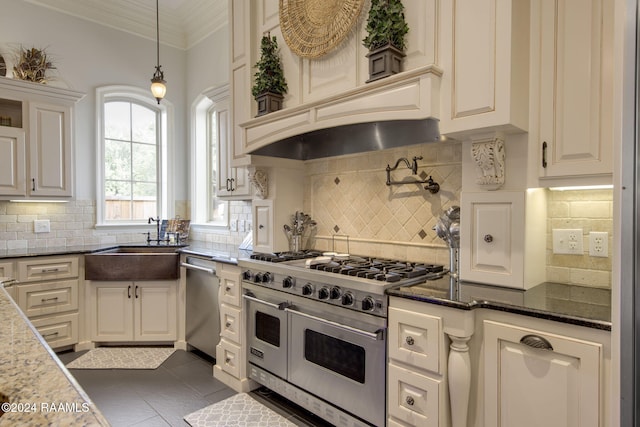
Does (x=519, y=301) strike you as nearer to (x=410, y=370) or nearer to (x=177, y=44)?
(x=410, y=370)

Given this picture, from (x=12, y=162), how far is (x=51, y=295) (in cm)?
125

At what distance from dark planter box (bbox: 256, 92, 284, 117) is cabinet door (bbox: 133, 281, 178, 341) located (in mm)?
1924

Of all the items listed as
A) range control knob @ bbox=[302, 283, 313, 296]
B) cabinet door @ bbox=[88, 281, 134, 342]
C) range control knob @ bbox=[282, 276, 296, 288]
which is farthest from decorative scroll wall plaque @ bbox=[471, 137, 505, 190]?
cabinet door @ bbox=[88, 281, 134, 342]

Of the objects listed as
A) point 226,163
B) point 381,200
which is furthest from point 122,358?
point 381,200

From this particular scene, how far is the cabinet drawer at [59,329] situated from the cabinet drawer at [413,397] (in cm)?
307

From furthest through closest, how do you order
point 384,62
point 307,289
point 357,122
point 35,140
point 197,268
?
point 35,140 → point 197,268 → point 307,289 → point 357,122 → point 384,62

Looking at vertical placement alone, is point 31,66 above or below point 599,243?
above

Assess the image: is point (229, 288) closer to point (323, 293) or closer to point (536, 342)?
point (323, 293)

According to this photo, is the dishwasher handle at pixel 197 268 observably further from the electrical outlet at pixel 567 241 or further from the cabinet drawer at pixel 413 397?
the electrical outlet at pixel 567 241

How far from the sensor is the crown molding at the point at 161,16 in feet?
13.2

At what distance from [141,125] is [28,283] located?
2.22 meters

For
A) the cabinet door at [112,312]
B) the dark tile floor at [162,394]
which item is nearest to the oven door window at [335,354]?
the dark tile floor at [162,394]

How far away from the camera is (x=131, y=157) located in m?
4.53

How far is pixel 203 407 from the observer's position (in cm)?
254
